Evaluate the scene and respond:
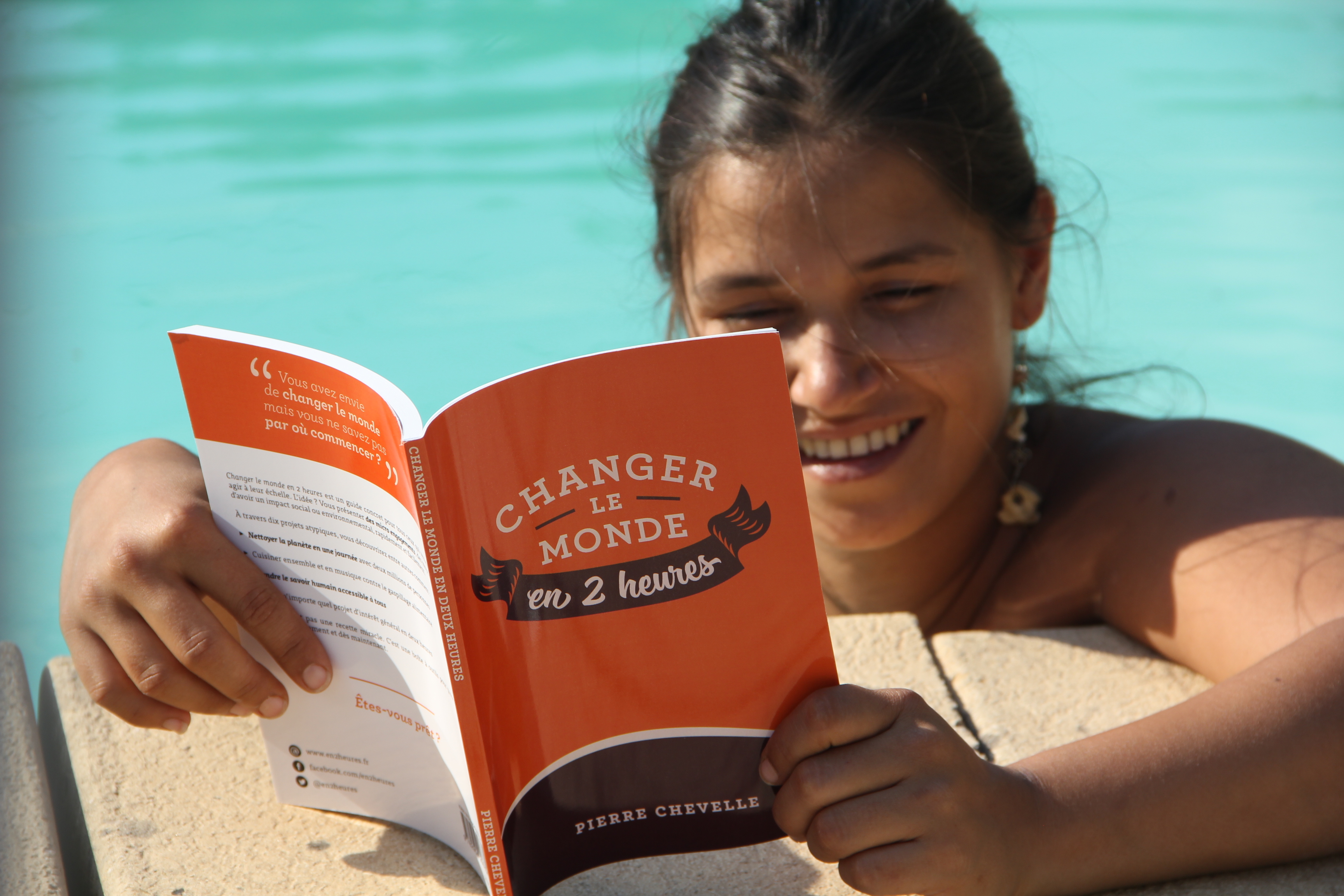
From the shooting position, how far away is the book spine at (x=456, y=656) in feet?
2.48

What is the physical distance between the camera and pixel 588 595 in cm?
81

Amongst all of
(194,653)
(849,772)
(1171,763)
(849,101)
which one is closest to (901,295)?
(849,101)

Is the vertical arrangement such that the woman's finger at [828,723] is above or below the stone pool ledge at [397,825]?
above

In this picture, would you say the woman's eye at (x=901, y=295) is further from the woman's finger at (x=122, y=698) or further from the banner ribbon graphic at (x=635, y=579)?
the woman's finger at (x=122, y=698)

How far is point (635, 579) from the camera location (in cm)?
81

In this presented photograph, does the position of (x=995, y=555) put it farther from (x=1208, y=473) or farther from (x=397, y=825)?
(x=397, y=825)

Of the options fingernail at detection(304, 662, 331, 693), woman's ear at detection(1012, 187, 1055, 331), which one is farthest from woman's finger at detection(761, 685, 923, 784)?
woman's ear at detection(1012, 187, 1055, 331)

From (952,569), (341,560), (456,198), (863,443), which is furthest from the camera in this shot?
(456,198)

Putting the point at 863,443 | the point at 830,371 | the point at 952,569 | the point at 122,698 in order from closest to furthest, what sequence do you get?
the point at 122,698, the point at 830,371, the point at 863,443, the point at 952,569

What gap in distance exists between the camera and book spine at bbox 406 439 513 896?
755 millimetres

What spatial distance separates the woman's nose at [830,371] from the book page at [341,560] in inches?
27.6

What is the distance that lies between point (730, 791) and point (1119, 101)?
17.5 ft

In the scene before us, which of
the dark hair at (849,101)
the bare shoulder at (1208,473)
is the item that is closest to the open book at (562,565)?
the bare shoulder at (1208,473)

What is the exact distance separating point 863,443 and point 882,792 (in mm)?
833
